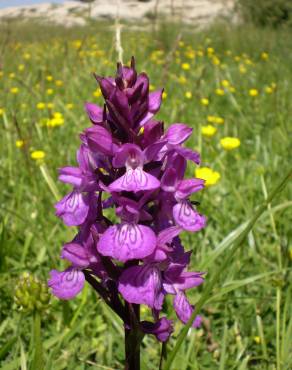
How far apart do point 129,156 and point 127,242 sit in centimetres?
21

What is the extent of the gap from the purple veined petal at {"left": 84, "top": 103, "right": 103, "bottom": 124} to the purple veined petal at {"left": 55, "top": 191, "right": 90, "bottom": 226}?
191 millimetres

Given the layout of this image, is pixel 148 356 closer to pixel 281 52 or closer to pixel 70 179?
pixel 70 179

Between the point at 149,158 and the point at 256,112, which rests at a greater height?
the point at 149,158

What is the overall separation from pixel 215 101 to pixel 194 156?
15.5 feet

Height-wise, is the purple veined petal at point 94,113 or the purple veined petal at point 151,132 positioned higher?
the purple veined petal at point 94,113

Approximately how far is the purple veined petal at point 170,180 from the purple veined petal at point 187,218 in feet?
0.15

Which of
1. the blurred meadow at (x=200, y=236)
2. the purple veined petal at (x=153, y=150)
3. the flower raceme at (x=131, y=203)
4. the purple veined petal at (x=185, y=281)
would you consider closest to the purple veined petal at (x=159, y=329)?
the flower raceme at (x=131, y=203)

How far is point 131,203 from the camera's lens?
3.91 ft

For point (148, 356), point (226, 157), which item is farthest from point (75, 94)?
point (148, 356)

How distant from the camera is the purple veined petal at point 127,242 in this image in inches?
43.7

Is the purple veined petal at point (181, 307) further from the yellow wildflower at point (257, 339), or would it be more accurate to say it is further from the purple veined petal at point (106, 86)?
the yellow wildflower at point (257, 339)

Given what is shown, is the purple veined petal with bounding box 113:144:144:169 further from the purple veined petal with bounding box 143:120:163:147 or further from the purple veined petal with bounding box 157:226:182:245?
the purple veined petal with bounding box 157:226:182:245

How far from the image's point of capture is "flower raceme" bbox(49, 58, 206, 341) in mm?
1167

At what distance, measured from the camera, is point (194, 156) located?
1.29 meters
